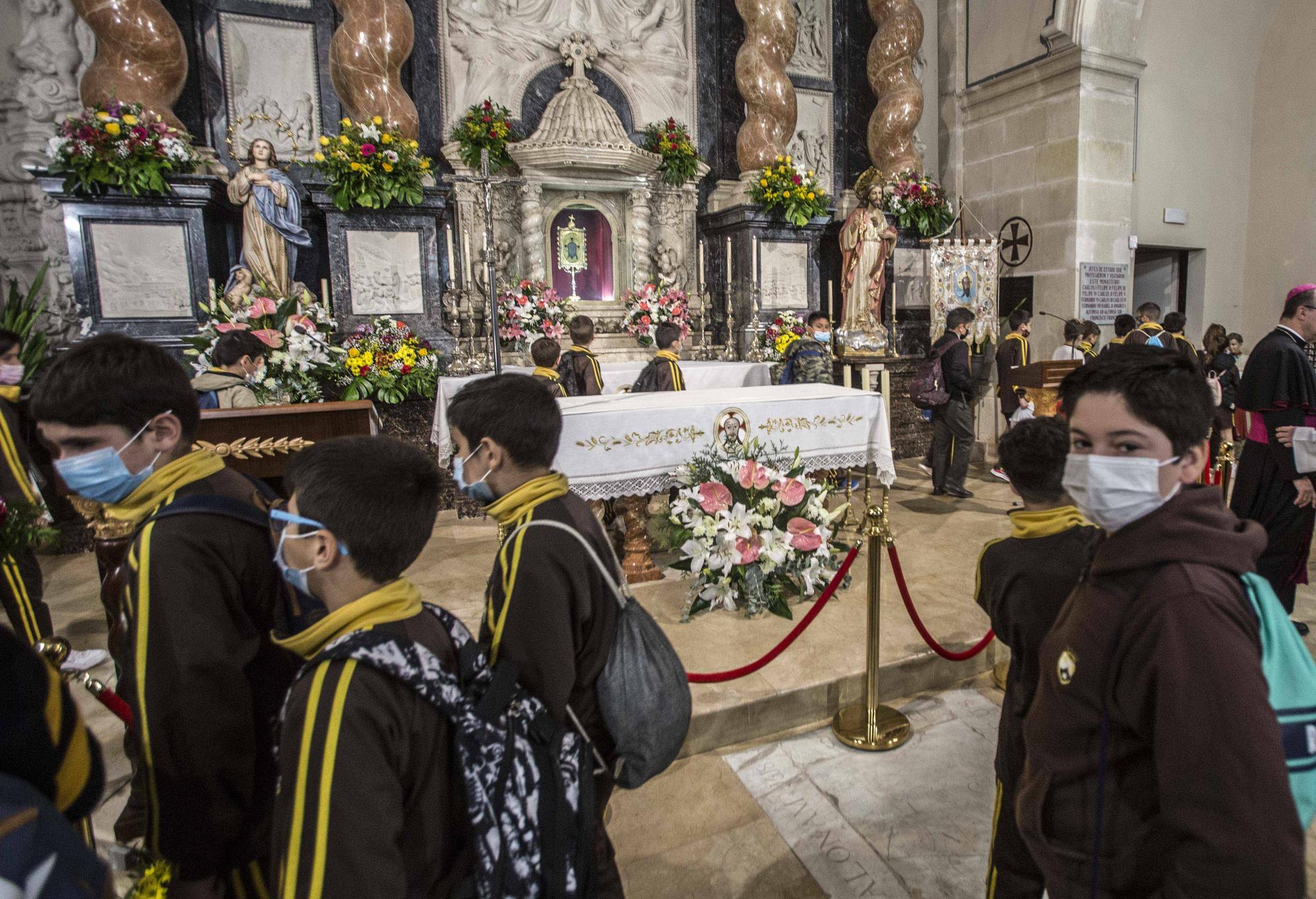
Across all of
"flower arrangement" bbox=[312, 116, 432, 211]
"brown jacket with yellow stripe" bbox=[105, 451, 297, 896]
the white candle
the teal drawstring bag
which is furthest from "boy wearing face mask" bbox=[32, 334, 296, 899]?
the white candle

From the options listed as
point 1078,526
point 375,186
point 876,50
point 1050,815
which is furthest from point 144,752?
point 876,50

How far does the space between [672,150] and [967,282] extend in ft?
13.6

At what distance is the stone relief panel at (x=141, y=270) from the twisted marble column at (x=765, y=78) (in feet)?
22.1

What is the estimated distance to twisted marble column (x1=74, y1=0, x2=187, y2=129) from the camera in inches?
272

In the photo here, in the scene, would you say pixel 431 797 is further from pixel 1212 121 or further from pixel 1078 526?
pixel 1212 121

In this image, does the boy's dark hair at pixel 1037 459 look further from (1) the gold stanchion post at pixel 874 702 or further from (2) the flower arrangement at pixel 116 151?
(2) the flower arrangement at pixel 116 151

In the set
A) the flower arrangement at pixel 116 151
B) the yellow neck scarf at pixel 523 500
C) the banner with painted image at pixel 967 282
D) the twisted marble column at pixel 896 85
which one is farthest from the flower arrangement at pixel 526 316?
the yellow neck scarf at pixel 523 500

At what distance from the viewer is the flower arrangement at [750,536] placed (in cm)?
442

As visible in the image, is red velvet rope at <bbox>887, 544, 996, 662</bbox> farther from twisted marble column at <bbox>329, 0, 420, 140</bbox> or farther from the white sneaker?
twisted marble column at <bbox>329, 0, 420, 140</bbox>

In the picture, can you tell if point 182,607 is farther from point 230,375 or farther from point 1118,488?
point 230,375

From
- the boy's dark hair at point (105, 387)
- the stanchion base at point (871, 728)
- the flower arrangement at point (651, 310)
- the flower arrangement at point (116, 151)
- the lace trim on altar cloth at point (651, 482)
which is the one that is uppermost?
the flower arrangement at point (116, 151)

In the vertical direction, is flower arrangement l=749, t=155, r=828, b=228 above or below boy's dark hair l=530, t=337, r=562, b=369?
above

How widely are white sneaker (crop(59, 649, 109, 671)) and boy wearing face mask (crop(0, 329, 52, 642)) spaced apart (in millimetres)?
27

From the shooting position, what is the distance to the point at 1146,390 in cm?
129
